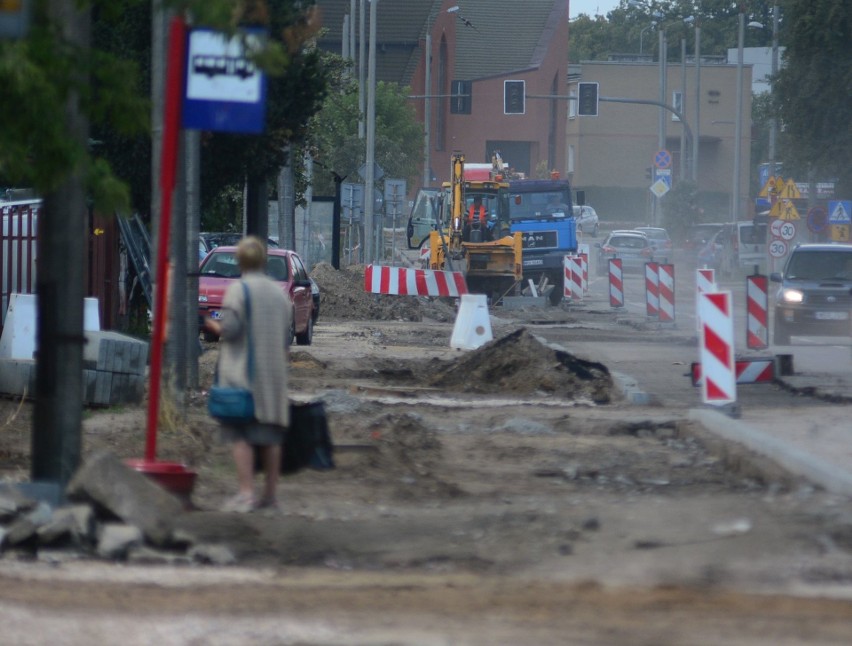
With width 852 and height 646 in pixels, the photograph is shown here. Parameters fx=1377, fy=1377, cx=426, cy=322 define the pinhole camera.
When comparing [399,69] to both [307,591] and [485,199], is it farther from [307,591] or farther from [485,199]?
[307,591]

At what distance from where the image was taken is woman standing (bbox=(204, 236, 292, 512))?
8352 millimetres

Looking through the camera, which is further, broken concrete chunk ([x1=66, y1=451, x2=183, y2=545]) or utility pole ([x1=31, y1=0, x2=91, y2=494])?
utility pole ([x1=31, y1=0, x2=91, y2=494])

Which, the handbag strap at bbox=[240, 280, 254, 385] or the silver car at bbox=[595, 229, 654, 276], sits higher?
the silver car at bbox=[595, 229, 654, 276]

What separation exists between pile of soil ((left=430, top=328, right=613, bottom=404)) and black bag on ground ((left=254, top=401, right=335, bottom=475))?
685cm

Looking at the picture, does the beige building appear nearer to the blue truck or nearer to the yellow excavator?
the blue truck

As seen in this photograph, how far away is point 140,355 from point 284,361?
4853 mm

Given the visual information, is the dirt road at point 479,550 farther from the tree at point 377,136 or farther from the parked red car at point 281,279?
the tree at point 377,136

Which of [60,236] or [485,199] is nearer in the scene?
[60,236]

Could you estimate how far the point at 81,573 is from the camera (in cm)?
682

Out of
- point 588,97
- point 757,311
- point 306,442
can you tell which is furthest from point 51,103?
point 588,97

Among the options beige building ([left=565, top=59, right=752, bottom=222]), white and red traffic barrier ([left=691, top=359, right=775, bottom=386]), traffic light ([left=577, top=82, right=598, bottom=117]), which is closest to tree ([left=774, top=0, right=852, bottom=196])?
traffic light ([left=577, top=82, right=598, bottom=117])

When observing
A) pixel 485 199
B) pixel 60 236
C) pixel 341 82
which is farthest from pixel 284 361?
pixel 341 82

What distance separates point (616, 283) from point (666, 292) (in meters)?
5.93

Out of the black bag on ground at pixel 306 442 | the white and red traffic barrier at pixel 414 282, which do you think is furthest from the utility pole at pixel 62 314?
the white and red traffic barrier at pixel 414 282
